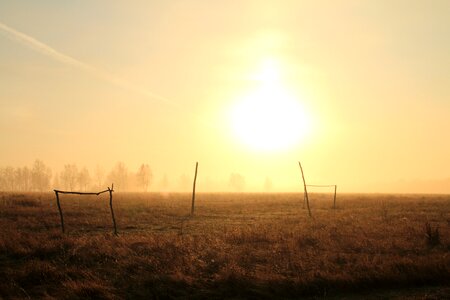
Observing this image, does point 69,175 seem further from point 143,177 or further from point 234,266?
point 234,266

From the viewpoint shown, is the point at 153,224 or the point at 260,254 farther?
the point at 153,224

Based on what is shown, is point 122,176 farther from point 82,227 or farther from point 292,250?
point 292,250

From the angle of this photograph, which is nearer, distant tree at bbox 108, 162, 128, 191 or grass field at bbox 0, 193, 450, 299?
grass field at bbox 0, 193, 450, 299

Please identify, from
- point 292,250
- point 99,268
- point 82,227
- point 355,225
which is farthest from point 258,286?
point 82,227

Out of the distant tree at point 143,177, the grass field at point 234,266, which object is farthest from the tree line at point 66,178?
the grass field at point 234,266

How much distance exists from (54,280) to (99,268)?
1.44 m

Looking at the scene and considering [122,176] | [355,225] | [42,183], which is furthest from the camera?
[122,176]

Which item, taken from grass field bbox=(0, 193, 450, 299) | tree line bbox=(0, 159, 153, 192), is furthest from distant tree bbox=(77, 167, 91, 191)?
grass field bbox=(0, 193, 450, 299)

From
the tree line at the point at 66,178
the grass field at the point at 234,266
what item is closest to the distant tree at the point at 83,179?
the tree line at the point at 66,178

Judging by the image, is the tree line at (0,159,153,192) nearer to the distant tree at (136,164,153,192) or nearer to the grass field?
the distant tree at (136,164,153,192)

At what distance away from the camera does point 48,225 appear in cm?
2114

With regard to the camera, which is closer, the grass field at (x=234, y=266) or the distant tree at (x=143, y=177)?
the grass field at (x=234, y=266)

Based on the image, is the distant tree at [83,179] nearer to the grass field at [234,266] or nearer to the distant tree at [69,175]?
the distant tree at [69,175]

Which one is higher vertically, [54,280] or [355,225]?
[355,225]
